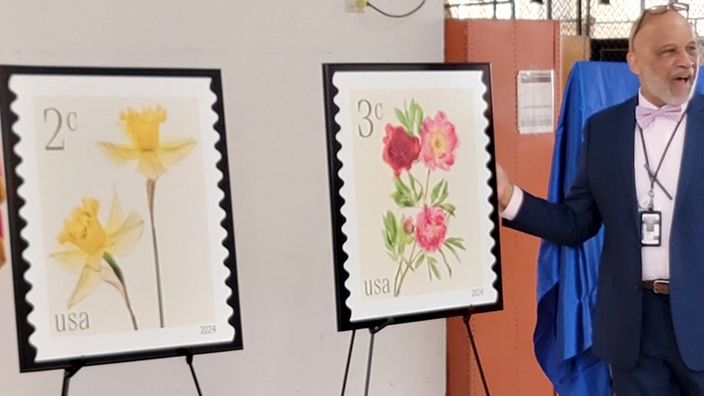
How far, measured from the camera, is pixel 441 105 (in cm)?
228

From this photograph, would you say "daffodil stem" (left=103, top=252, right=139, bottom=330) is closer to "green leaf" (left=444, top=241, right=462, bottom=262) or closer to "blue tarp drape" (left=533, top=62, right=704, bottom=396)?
"green leaf" (left=444, top=241, right=462, bottom=262)

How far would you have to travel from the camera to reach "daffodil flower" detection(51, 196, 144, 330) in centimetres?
187

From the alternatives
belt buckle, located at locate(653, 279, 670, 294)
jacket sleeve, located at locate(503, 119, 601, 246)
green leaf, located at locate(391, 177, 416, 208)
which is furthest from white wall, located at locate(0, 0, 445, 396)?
belt buckle, located at locate(653, 279, 670, 294)

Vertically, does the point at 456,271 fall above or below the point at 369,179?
below

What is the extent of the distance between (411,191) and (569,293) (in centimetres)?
77

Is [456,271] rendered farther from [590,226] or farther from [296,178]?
[296,178]

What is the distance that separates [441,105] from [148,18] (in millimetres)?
988

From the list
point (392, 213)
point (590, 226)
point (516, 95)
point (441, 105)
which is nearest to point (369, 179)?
point (392, 213)

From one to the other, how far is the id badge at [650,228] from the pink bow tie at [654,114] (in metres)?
0.25

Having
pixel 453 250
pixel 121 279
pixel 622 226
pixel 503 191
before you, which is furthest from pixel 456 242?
pixel 121 279

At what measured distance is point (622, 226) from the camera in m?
2.17

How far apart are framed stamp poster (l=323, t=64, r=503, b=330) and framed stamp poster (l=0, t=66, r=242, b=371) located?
1.09 ft

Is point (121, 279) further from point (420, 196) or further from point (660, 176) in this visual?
point (660, 176)

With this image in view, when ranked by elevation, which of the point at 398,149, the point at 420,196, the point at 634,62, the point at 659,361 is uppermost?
the point at 634,62
